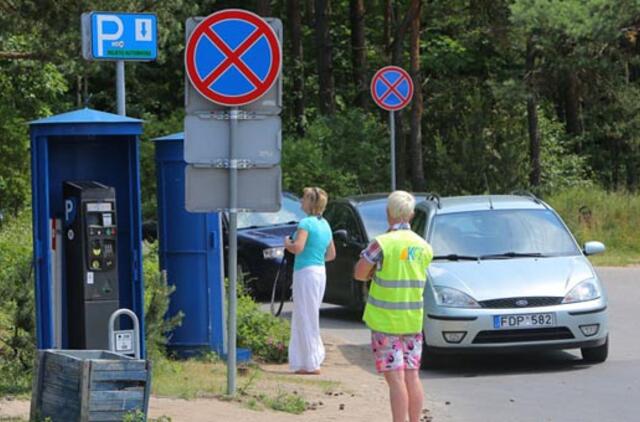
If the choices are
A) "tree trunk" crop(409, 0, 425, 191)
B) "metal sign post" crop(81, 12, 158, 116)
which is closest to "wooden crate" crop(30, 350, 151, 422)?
"metal sign post" crop(81, 12, 158, 116)

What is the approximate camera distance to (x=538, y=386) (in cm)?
1190

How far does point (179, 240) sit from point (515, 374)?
3.45 m

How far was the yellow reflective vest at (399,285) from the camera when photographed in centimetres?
905

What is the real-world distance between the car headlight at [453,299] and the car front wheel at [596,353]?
129 cm

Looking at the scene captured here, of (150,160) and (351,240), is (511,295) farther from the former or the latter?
(150,160)

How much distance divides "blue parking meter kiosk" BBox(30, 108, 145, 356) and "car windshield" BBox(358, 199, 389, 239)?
19.9 ft

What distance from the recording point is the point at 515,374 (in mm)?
12688

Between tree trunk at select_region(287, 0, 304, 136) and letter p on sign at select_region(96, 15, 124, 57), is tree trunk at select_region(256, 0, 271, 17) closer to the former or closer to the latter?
tree trunk at select_region(287, 0, 304, 136)

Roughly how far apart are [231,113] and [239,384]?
2.36m

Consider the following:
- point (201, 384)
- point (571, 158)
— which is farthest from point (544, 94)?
point (201, 384)

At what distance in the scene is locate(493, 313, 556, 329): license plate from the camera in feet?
40.8

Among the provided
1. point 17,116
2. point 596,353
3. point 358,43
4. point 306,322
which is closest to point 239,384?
point 306,322

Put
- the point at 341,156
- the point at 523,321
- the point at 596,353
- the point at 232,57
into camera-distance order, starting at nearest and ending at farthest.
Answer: the point at 232,57, the point at 523,321, the point at 596,353, the point at 341,156

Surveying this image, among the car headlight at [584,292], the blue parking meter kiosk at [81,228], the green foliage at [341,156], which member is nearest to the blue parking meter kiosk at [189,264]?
the blue parking meter kiosk at [81,228]
